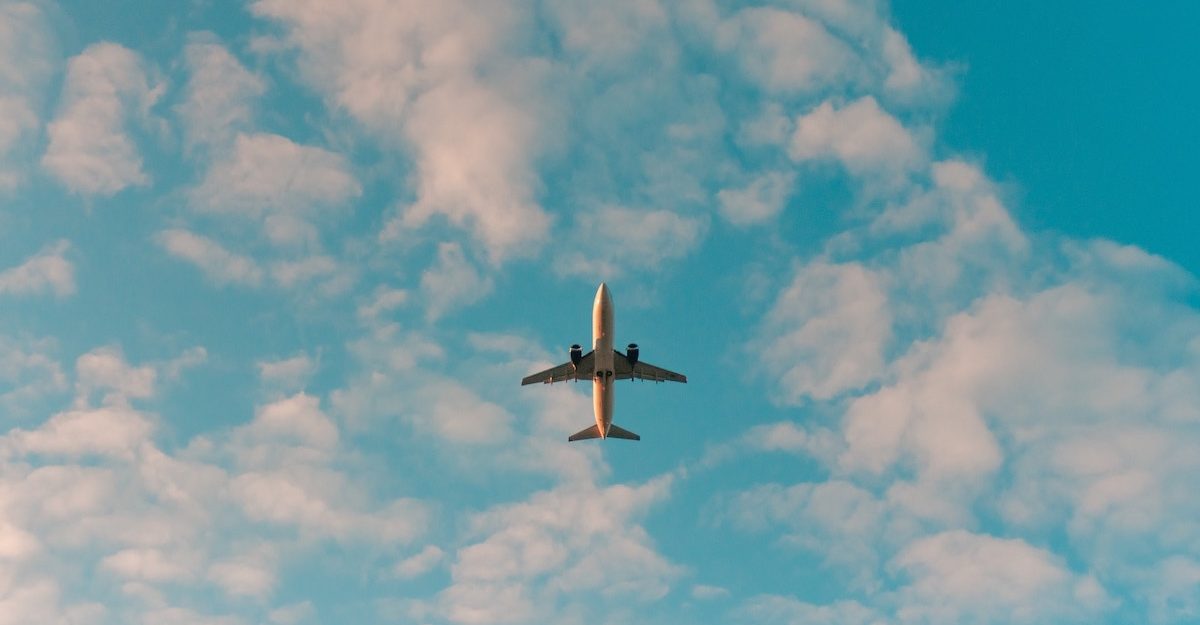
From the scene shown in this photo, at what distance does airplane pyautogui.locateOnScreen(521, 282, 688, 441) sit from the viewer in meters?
121

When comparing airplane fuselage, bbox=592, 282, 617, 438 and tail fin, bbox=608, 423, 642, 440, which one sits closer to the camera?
airplane fuselage, bbox=592, 282, 617, 438

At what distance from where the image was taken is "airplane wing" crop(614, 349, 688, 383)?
131625mm

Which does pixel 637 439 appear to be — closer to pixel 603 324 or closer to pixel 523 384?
pixel 523 384

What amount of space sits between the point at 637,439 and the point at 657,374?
1230 centimetres

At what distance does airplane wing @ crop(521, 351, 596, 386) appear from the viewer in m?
131

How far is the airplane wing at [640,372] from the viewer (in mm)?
131625

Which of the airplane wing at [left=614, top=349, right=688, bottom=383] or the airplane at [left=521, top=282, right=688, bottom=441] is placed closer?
the airplane at [left=521, top=282, right=688, bottom=441]

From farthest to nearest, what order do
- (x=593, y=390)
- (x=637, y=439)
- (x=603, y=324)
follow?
(x=637, y=439) → (x=593, y=390) → (x=603, y=324)

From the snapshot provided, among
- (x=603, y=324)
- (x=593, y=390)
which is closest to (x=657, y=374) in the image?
(x=593, y=390)

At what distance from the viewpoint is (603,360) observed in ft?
412

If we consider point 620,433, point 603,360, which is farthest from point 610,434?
point 603,360

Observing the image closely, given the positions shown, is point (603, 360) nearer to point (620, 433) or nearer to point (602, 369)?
point (602, 369)

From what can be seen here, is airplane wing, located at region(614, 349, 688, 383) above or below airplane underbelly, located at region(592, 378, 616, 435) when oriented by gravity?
above

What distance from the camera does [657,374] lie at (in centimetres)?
13762
